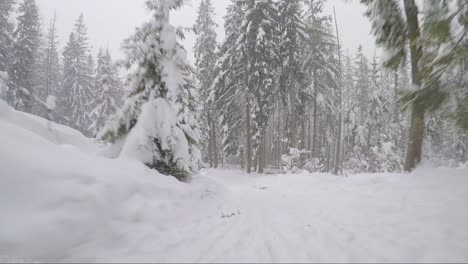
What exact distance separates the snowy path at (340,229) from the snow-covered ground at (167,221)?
2 centimetres

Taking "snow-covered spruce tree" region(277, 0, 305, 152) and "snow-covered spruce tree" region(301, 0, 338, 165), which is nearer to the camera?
"snow-covered spruce tree" region(277, 0, 305, 152)

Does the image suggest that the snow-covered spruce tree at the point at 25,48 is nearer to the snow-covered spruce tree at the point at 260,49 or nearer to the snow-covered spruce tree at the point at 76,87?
the snow-covered spruce tree at the point at 76,87

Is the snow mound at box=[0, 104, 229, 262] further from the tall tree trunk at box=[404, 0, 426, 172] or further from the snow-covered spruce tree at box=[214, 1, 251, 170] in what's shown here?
the snow-covered spruce tree at box=[214, 1, 251, 170]

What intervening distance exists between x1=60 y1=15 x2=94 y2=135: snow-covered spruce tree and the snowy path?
3058 cm

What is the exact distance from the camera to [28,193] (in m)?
3.44

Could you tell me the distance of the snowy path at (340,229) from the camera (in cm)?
353

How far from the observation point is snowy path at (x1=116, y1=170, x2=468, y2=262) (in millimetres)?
3533

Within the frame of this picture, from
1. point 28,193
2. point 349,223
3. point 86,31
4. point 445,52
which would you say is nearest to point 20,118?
point 28,193

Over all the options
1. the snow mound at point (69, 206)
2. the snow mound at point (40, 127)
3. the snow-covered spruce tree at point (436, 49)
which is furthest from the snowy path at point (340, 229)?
the snow mound at point (40, 127)

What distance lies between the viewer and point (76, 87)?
30.9 m

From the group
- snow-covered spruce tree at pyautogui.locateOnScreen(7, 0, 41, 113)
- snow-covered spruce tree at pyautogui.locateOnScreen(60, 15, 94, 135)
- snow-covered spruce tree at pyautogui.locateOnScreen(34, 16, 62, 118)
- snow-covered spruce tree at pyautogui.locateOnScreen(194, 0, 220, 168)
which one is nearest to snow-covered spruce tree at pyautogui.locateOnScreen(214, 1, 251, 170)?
snow-covered spruce tree at pyautogui.locateOnScreen(194, 0, 220, 168)

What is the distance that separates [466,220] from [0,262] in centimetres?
728

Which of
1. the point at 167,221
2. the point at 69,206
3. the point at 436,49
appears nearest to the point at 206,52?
the point at 167,221

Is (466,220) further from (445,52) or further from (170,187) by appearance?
(170,187)
